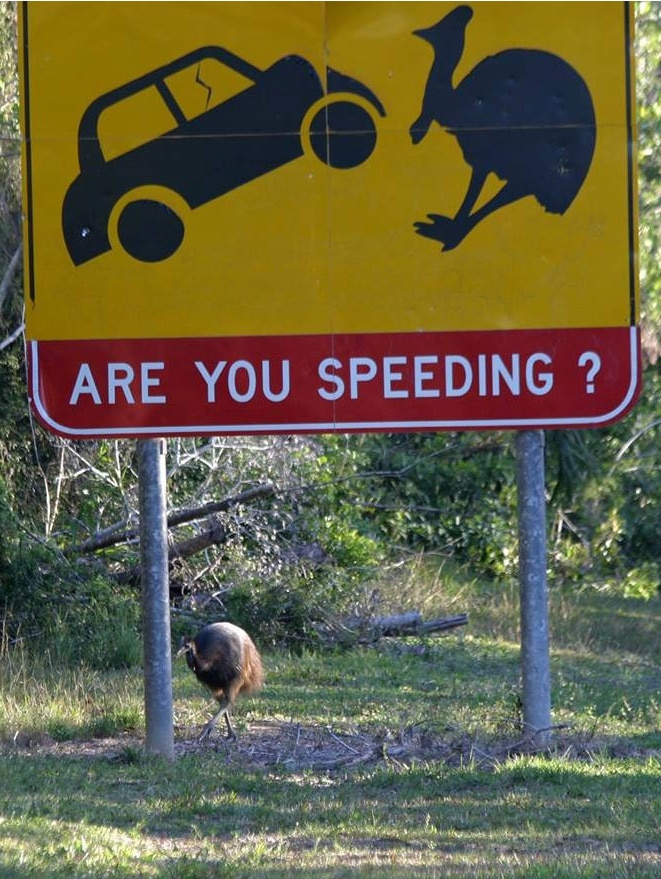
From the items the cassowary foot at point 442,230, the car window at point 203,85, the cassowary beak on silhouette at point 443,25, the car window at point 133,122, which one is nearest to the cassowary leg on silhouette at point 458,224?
the cassowary foot at point 442,230

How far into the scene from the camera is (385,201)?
22.0ft

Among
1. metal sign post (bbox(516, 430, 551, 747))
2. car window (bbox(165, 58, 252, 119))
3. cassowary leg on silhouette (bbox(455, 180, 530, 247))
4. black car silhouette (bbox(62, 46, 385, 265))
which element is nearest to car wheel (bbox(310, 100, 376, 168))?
black car silhouette (bbox(62, 46, 385, 265))

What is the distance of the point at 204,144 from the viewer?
6.71 meters

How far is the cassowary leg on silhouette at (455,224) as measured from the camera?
6.69 metres

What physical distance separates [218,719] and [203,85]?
3.80 meters

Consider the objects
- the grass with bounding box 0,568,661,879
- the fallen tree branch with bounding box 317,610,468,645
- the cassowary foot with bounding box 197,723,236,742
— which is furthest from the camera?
the fallen tree branch with bounding box 317,610,468,645

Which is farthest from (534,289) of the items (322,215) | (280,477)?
(280,477)

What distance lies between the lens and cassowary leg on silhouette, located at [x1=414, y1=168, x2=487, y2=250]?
669 centimetres

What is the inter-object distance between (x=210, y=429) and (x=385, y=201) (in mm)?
1435

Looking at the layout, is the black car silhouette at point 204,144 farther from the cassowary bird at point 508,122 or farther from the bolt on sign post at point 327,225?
the cassowary bird at point 508,122

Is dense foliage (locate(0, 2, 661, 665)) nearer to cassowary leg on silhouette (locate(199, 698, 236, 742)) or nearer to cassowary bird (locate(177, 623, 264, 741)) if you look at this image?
cassowary bird (locate(177, 623, 264, 741))

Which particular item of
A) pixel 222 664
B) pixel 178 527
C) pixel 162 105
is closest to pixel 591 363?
pixel 162 105

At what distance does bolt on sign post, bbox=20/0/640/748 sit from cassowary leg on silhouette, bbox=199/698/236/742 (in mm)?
2121

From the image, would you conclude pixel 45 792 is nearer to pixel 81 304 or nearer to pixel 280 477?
pixel 81 304
